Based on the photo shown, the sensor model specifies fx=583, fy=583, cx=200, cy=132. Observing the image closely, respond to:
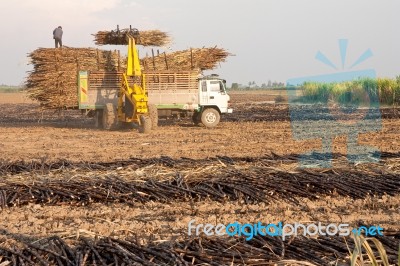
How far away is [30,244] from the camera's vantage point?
5242mm


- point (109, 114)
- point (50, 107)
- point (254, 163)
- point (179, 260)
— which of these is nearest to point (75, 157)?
point (254, 163)

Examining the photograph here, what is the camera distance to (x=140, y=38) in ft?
62.1

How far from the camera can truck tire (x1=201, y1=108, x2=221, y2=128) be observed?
1964 centimetres

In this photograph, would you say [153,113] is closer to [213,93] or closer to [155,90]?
[155,90]

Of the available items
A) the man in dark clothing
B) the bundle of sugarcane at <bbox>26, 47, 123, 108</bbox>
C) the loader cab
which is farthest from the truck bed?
the man in dark clothing

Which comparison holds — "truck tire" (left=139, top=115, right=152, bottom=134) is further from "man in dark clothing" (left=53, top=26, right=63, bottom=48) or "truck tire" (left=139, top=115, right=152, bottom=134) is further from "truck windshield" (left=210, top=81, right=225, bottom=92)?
"man in dark clothing" (left=53, top=26, right=63, bottom=48)

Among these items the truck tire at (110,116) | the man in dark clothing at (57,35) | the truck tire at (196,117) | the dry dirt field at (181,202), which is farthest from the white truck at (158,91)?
the dry dirt field at (181,202)

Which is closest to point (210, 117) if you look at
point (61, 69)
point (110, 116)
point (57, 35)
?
point (110, 116)

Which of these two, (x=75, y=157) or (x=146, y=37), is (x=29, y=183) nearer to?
(x=75, y=157)

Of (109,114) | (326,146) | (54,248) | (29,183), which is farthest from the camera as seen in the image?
(109,114)

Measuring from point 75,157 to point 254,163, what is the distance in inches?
174

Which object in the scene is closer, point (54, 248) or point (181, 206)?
point (54, 248)

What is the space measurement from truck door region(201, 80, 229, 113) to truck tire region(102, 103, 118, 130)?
2.91 m

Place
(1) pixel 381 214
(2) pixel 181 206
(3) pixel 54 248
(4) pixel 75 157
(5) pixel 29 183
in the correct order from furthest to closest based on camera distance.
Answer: (4) pixel 75 157 < (5) pixel 29 183 < (2) pixel 181 206 < (1) pixel 381 214 < (3) pixel 54 248
